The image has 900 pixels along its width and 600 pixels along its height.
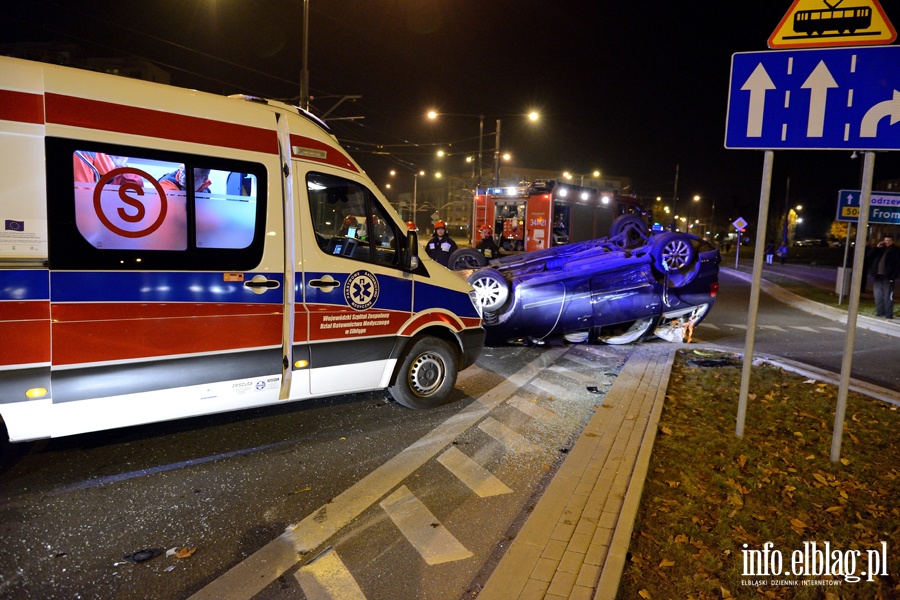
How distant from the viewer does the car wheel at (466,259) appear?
12047mm

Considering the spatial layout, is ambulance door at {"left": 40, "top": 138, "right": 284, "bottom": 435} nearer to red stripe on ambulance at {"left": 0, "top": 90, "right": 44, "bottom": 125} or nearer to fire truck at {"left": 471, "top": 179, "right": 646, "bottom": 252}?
red stripe on ambulance at {"left": 0, "top": 90, "right": 44, "bottom": 125}

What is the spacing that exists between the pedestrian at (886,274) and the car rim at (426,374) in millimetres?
11987

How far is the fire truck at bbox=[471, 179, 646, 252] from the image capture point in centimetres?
1828

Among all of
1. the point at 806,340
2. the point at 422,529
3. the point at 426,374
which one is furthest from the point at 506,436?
the point at 806,340

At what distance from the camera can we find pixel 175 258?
4.31m

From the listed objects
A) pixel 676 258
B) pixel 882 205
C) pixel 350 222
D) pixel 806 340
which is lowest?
pixel 806 340

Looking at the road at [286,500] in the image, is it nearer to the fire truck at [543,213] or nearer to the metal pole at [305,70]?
the metal pole at [305,70]

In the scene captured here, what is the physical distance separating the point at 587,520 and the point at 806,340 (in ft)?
30.5

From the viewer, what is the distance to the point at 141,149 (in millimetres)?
4137

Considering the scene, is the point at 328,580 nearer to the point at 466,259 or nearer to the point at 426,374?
the point at 426,374

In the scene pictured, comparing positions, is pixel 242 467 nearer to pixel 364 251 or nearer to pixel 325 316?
pixel 325 316

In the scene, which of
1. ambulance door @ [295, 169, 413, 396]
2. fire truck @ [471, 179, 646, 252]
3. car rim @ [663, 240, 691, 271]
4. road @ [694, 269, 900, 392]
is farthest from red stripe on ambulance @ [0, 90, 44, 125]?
fire truck @ [471, 179, 646, 252]

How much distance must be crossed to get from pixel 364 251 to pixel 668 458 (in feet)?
10.4

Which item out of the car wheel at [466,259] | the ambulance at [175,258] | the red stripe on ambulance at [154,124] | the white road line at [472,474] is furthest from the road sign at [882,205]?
the red stripe on ambulance at [154,124]
